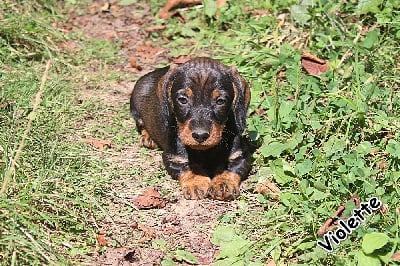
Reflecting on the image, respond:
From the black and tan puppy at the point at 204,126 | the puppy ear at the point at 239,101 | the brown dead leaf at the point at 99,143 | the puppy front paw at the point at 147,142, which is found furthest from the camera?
the puppy front paw at the point at 147,142

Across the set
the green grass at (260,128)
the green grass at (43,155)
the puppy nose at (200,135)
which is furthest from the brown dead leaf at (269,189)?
the green grass at (43,155)

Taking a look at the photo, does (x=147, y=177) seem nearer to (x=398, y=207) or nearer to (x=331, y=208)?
(x=331, y=208)

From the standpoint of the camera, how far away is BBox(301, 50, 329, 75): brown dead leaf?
7.38 m

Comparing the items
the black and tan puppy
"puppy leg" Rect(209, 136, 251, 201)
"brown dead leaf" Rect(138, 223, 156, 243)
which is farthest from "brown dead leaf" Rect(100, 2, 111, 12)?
"brown dead leaf" Rect(138, 223, 156, 243)

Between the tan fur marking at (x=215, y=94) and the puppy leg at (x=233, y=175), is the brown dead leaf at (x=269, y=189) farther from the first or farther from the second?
the tan fur marking at (x=215, y=94)

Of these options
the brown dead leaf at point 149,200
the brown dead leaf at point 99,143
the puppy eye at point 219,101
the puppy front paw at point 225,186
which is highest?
the puppy eye at point 219,101

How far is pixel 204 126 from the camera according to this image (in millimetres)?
5539

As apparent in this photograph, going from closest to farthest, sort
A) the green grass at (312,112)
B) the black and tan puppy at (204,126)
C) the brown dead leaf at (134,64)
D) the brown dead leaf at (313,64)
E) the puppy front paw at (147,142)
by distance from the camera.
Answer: the green grass at (312,112) → the black and tan puppy at (204,126) → the puppy front paw at (147,142) → the brown dead leaf at (313,64) → the brown dead leaf at (134,64)

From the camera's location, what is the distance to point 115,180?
240 inches

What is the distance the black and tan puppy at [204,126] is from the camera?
223 inches

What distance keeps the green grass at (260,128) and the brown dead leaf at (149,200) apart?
0.83ft

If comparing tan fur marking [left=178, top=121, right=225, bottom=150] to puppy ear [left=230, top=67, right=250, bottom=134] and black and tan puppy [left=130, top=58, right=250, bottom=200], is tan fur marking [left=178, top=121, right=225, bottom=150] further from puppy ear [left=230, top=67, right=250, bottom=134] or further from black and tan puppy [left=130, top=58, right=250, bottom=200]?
puppy ear [left=230, top=67, right=250, bottom=134]

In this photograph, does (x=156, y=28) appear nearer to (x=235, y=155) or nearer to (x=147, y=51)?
(x=147, y=51)

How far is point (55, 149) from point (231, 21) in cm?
368
